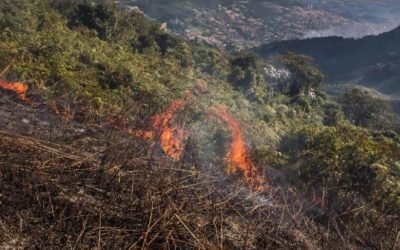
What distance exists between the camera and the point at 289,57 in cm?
4259

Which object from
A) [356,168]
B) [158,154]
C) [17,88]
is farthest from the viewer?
[17,88]

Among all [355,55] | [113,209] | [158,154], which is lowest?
[158,154]

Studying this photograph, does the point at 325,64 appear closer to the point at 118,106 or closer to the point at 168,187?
the point at 118,106

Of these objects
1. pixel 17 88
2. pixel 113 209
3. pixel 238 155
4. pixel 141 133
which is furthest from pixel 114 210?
pixel 238 155

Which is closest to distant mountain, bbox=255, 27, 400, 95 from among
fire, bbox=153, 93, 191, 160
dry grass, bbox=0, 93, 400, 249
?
fire, bbox=153, 93, 191, 160

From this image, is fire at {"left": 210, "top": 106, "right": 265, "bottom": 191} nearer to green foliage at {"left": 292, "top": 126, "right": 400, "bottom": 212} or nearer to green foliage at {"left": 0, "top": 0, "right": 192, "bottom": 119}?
green foliage at {"left": 292, "top": 126, "right": 400, "bottom": 212}

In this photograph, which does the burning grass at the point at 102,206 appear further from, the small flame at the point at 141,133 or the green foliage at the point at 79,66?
the green foliage at the point at 79,66

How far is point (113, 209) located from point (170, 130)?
391 inches

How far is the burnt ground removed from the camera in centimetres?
479

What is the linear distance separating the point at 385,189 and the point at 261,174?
3306mm

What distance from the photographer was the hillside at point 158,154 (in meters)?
5.18

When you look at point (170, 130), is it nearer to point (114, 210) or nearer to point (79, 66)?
point (79, 66)

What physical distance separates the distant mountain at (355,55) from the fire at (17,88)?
107336mm

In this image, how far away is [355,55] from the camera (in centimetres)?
13612
